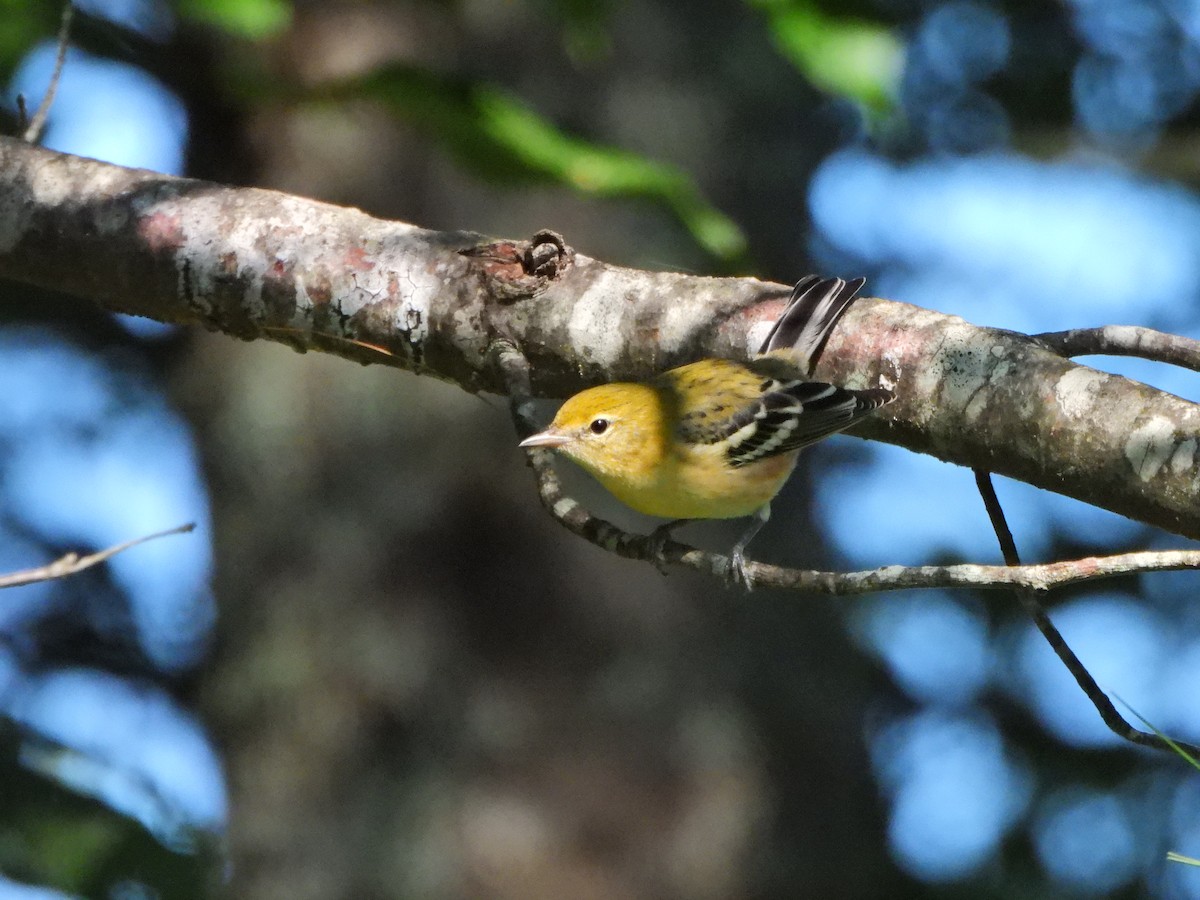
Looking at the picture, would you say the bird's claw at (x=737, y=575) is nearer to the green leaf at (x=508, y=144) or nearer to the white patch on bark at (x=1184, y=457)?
the green leaf at (x=508, y=144)

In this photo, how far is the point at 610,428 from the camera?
133 inches

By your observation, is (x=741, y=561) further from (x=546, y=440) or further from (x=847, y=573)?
(x=847, y=573)

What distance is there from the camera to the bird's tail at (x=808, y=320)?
290cm

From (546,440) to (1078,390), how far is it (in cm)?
133

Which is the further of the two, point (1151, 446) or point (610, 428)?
point (610, 428)

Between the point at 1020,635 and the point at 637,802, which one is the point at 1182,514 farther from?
the point at 1020,635

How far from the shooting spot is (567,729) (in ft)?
15.5

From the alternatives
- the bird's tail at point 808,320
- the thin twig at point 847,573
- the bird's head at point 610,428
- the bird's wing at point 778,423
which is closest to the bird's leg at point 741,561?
the thin twig at point 847,573

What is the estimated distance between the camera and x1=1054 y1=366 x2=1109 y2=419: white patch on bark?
Result: 7.58 feet

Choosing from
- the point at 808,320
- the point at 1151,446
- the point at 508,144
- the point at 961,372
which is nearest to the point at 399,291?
the point at 508,144

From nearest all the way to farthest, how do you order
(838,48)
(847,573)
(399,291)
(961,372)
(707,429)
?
(847,573) → (961,372) → (838,48) → (399,291) → (707,429)

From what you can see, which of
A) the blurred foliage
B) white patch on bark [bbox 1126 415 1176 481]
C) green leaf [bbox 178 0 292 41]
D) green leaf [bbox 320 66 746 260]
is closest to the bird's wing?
→ green leaf [bbox 320 66 746 260]

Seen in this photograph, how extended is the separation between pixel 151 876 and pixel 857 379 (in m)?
2.43

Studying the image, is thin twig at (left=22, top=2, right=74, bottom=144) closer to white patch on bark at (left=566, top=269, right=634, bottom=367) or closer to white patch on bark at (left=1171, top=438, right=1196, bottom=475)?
white patch on bark at (left=566, top=269, right=634, bottom=367)
